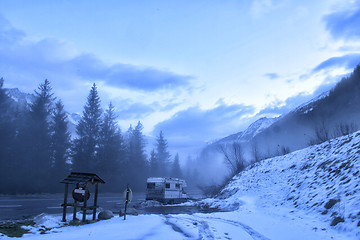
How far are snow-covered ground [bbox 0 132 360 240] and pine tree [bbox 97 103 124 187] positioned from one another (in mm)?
24973

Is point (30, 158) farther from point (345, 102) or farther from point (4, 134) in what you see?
point (345, 102)

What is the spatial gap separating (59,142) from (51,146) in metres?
1.17

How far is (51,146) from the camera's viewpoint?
35.6 m

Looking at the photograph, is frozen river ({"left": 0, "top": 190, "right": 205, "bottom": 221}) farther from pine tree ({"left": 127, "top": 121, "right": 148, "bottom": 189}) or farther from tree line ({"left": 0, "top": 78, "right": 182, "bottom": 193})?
pine tree ({"left": 127, "top": 121, "right": 148, "bottom": 189})

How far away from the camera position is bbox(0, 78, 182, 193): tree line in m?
31.1

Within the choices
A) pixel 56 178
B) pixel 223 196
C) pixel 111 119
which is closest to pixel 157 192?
pixel 223 196

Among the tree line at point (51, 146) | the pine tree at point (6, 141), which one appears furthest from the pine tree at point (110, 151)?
the pine tree at point (6, 141)

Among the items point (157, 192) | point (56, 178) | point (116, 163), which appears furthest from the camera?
point (116, 163)

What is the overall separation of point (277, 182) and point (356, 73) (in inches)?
1618

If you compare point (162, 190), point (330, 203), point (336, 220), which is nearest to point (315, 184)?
point (330, 203)

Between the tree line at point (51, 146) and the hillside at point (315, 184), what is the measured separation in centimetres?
2369

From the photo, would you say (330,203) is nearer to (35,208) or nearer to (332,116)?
(35,208)

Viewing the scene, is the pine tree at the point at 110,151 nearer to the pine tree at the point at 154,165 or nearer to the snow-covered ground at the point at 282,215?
the pine tree at the point at 154,165

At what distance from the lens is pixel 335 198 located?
10820 mm
